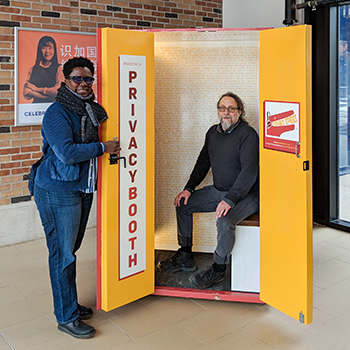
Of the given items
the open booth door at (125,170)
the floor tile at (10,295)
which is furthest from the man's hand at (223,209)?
the floor tile at (10,295)

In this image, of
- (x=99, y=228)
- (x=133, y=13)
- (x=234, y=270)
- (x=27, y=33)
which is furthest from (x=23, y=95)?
(x=234, y=270)

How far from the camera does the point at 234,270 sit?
3082 millimetres

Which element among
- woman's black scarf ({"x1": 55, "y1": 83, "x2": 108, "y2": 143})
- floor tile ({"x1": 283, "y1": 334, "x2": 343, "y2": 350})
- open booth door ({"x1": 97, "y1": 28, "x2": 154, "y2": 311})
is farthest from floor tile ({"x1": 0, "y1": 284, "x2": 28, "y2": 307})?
floor tile ({"x1": 283, "y1": 334, "x2": 343, "y2": 350})

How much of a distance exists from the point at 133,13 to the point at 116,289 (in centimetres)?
323

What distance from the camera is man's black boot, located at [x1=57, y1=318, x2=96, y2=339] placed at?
103 inches

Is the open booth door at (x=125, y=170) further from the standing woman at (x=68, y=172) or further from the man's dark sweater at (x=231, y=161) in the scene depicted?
the man's dark sweater at (x=231, y=161)

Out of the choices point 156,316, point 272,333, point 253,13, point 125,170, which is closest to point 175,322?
point 156,316

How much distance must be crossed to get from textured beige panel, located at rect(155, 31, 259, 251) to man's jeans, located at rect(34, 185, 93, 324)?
1126 mm

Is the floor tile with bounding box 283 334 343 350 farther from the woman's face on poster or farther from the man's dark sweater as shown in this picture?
the woman's face on poster

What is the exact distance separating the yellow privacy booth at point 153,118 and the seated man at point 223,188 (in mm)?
225

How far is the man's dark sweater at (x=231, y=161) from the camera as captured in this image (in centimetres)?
302

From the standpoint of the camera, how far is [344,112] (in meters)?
4.58

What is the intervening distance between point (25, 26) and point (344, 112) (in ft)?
10.6

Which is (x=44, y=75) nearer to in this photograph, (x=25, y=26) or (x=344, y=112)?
→ (x=25, y=26)
